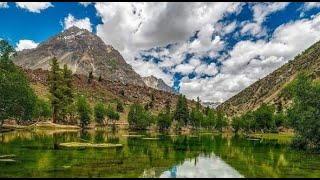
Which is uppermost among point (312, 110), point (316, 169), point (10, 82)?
point (10, 82)

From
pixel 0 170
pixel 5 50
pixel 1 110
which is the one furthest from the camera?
pixel 5 50

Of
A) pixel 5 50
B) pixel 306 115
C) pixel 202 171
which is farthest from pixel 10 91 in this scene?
pixel 202 171

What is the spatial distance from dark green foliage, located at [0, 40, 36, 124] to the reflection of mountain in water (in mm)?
78298

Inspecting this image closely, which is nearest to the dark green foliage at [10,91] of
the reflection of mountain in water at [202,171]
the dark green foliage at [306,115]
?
the reflection of mountain in water at [202,171]

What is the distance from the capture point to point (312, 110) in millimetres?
92000

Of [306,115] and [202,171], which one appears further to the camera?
[306,115]

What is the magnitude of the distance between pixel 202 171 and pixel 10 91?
8941 centimetres

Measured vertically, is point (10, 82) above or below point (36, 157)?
above

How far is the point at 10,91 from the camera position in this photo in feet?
419

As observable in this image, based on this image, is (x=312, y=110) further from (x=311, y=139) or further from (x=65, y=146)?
(x=65, y=146)

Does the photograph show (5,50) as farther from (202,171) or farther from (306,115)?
(202,171)

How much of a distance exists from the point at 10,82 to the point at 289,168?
94478 mm

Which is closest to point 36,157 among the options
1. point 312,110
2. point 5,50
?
point 312,110

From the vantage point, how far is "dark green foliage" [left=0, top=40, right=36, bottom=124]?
12500 centimetres
